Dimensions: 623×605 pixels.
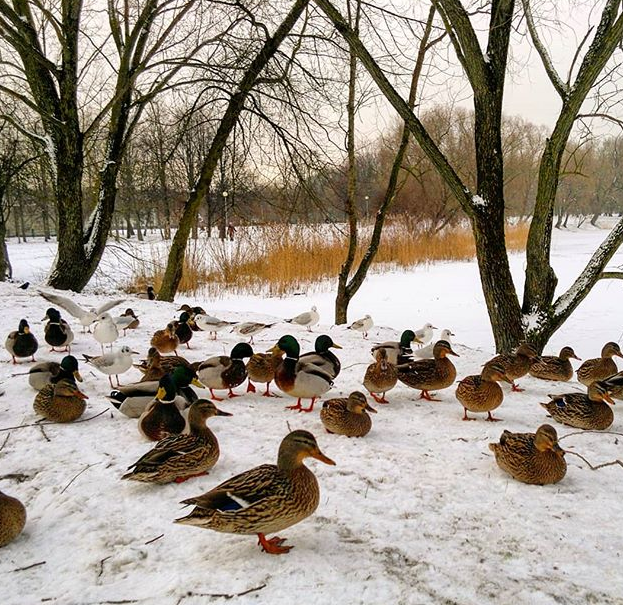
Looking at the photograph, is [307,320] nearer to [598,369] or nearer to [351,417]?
[598,369]

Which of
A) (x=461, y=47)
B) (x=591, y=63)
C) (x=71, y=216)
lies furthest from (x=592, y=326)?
(x=71, y=216)

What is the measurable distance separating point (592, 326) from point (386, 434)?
857cm

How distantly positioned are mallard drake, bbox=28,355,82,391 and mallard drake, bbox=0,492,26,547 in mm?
2026

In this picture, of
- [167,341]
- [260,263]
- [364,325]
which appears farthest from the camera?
[260,263]

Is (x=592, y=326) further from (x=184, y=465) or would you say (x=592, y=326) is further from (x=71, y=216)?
(x=71, y=216)

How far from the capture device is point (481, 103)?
20.0ft

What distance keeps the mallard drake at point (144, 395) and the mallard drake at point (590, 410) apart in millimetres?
2997

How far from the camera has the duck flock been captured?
228 centimetres

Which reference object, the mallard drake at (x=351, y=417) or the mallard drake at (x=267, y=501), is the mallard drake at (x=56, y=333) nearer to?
the mallard drake at (x=351, y=417)

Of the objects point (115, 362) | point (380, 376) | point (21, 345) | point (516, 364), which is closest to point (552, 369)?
point (516, 364)

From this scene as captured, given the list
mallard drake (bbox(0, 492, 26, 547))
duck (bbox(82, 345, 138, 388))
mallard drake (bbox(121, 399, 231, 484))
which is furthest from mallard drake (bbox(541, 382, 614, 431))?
duck (bbox(82, 345, 138, 388))

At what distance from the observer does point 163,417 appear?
353cm

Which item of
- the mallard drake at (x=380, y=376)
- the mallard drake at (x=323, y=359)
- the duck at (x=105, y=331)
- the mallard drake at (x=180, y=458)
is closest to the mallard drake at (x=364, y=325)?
the mallard drake at (x=323, y=359)

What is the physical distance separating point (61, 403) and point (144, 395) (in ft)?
2.00
